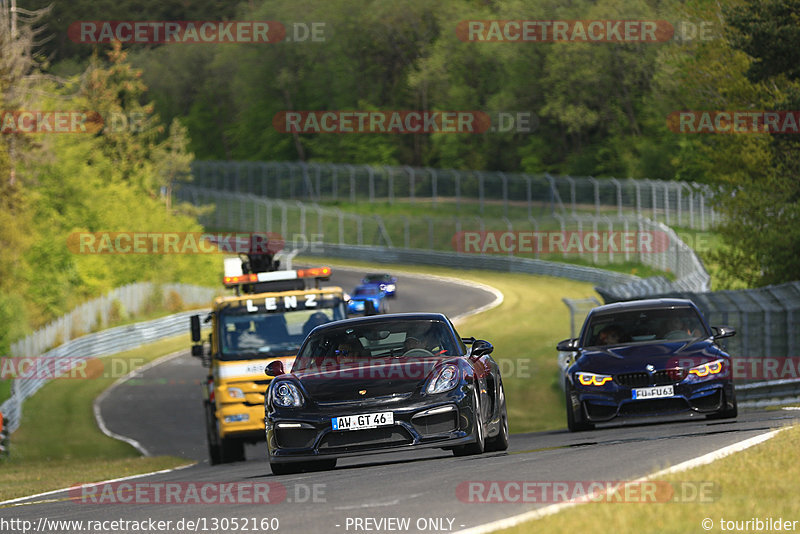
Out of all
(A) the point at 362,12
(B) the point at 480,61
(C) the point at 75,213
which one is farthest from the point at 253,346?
(A) the point at 362,12

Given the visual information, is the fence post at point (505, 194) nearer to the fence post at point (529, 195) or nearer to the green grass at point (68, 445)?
the fence post at point (529, 195)

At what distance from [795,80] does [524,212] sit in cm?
4348

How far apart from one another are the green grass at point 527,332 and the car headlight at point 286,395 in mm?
14209

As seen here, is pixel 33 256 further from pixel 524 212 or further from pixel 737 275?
pixel 737 275

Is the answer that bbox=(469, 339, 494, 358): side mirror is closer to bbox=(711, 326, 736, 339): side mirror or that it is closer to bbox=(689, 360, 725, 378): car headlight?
bbox=(689, 360, 725, 378): car headlight

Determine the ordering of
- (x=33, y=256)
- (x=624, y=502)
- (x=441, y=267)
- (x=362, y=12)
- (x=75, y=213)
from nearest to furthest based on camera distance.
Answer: (x=624, y=502)
(x=33, y=256)
(x=75, y=213)
(x=441, y=267)
(x=362, y=12)

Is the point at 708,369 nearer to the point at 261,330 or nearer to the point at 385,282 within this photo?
the point at 261,330

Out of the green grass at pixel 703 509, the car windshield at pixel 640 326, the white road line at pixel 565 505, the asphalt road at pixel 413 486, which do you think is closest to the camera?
the green grass at pixel 703 509

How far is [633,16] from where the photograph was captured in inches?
3698

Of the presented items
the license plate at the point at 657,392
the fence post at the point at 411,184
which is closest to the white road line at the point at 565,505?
the license plate at the point at 657,392

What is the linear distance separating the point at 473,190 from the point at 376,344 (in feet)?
234

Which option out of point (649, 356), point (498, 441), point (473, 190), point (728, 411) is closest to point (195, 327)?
point (649, 356)

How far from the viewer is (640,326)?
58.3 ft

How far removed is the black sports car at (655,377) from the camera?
16.3 meters
